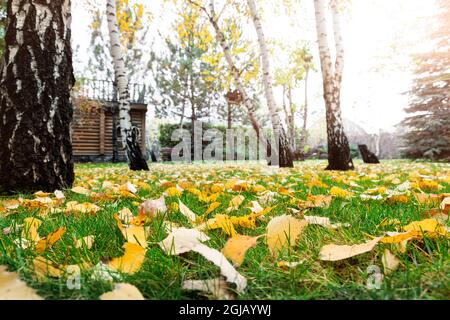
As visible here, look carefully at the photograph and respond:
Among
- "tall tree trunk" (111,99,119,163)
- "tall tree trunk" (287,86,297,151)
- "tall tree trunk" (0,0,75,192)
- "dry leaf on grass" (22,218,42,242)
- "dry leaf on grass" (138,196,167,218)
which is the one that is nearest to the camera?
"dry leaf on grass" (22,218,42,242)

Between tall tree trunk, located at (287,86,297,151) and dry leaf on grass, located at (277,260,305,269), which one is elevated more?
tall tree trunk, located at (287,86,297,151)

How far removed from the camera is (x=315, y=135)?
38.4 meters

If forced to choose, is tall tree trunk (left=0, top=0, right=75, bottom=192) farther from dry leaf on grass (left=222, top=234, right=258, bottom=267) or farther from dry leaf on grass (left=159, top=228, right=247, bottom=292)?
dry leaf on grass (left=222, top=234, right=258, bottom=267)

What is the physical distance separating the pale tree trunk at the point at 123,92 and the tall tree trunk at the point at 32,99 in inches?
163

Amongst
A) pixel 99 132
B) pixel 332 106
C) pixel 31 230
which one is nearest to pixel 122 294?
pixel 31 230

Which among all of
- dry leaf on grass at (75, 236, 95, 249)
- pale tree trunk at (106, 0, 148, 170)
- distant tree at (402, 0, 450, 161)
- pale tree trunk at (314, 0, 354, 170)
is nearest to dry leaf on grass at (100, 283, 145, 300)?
dry leaf on grass at (75, 236, 95, 249)

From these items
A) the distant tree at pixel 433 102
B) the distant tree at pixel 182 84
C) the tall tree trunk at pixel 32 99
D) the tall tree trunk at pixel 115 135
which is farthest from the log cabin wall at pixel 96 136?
the tall tree trunk at pixel 32 99

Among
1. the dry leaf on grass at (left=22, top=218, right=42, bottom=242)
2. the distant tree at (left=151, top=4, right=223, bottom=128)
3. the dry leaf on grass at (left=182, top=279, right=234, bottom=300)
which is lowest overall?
the dry leaf on grass at (left=182, top=279, right=234, bottom=300)

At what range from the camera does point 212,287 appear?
70cm

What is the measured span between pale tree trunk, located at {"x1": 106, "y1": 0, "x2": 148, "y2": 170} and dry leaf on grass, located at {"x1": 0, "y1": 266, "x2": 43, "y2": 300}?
6359 millimetres

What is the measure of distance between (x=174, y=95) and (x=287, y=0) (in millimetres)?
15238

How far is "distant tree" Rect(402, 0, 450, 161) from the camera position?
45.6ft
